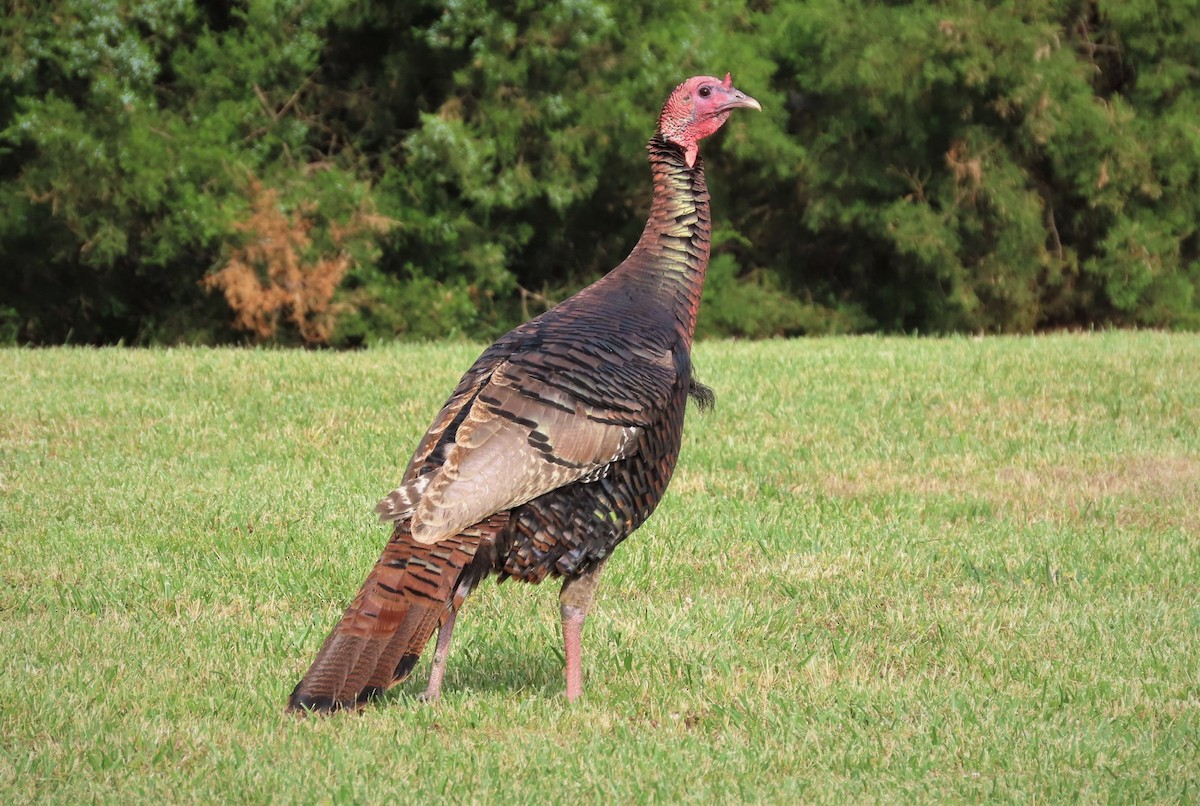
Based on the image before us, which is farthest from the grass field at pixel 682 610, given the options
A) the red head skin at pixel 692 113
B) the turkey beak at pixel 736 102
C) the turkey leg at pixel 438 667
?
the turkey beak at pixel 736 102

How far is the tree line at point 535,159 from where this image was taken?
59.0ft

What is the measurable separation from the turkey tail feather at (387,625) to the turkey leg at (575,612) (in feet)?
1.69

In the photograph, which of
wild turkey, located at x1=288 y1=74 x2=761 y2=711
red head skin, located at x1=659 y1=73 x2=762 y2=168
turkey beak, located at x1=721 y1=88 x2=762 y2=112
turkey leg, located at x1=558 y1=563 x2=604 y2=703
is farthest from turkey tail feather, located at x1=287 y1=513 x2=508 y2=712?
turkey beak, located at x1=721 y1=88 x2=762 y2=112

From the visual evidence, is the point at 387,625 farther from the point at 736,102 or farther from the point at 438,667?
the point at 736,102

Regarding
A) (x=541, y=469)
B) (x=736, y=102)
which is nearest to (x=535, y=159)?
(x=736, y=102)

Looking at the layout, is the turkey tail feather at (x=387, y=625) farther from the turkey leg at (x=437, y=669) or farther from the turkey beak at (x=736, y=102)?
the turkey beak at (x=736, y=102)

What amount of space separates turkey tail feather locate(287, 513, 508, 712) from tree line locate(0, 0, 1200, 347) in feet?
46.6

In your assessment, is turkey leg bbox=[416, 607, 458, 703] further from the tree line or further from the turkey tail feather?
the tree line

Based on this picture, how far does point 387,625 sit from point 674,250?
1738 millimetres

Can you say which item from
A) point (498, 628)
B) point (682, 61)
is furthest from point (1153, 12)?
point (498, 628)

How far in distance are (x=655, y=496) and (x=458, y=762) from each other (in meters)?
1.04

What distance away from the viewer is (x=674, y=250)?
16.8 ft

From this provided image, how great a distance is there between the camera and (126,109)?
1759cm

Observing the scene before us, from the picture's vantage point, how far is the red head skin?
207 inches
